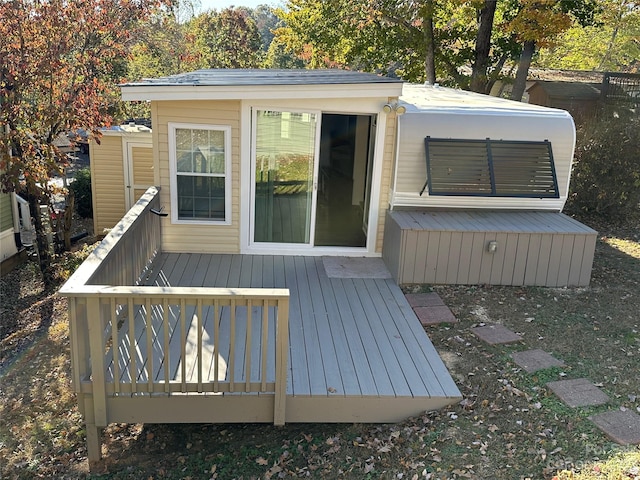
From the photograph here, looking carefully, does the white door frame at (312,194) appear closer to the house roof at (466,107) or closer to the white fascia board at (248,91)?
the white fascia board at (248,91)

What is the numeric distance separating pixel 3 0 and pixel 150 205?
12.5 ft

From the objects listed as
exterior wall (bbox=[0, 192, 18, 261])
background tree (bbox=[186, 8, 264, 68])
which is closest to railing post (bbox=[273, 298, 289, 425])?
exterior wall (bbox=[0, 192, 18, 261])

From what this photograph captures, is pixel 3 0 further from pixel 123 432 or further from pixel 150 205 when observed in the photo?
pixel 123 432

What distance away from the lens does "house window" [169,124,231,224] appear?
646 centimetres

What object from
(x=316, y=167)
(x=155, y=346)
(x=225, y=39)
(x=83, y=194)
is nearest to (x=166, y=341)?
(x=155, y=346)

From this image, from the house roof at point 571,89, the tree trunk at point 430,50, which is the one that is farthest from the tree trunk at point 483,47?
the house roof at point 571,89

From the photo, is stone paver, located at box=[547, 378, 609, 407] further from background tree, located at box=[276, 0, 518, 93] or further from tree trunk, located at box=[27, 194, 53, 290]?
background tree, located at box=[276, 0, 518, 93]

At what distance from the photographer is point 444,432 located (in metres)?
3.69

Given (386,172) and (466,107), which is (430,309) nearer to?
(386,172)

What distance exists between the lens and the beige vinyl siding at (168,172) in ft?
20.8

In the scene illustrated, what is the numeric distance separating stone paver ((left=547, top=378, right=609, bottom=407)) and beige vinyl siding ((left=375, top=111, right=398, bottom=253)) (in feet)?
10.5

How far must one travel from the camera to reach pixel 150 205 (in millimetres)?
5984

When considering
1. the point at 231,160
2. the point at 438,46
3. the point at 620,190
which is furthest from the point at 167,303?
the point at 438,46

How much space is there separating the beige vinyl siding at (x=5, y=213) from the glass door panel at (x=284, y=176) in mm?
4706
